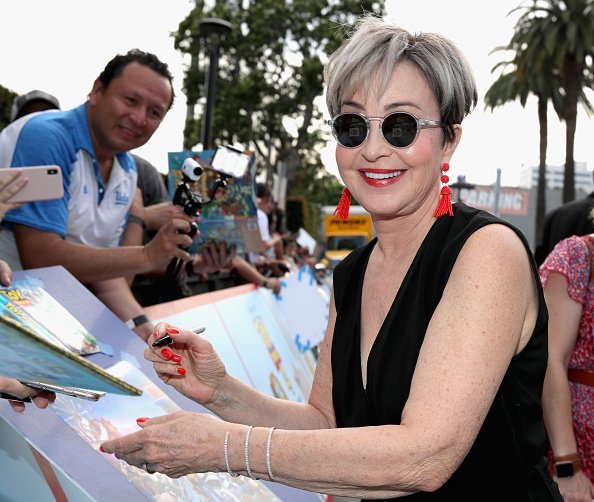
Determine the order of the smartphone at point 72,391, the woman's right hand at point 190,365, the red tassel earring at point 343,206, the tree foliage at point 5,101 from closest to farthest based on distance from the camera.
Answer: the smartphone at point 72,391 < the woman's right hand at point 190,365 < the red tassel earring at point 343,206 < the tree foliage at point 5,101

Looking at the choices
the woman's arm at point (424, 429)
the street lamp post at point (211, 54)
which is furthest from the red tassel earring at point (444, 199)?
the street lamp post at point (211, 54)

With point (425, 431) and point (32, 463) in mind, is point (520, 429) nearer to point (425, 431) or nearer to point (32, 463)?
point (425, 431)

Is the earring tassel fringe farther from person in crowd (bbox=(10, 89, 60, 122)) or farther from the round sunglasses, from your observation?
person in crowd (bbox=(10, 89, 60, 122))

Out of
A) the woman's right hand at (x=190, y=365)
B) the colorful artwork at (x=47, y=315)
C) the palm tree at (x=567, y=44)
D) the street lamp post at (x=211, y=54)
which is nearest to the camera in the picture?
the woman's right hand at (x=190, y=365)

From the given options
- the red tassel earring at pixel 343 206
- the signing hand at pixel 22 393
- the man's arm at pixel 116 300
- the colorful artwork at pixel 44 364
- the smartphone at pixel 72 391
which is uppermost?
the red tassel earring at pixel 343 206

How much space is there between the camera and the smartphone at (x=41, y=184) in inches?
98.5

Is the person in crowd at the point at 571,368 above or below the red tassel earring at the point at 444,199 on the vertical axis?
below

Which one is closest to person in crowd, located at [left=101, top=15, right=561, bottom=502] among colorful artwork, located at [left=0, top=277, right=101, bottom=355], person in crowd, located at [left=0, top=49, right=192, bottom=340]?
colorful artwork, located at [left=0, top=277, right=101, bottom=355]

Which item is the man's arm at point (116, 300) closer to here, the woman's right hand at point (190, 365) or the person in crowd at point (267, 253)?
the woman's right hand at point (190, 365)

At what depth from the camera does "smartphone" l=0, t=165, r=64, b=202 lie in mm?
2502

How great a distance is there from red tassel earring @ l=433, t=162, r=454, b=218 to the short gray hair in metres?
0.11

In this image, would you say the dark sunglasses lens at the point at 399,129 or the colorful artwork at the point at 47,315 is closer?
the dark sunglasses lens at the point at 399,129

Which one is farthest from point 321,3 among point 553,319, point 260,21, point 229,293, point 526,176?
point 526,176

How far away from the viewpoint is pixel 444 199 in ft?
6.15
